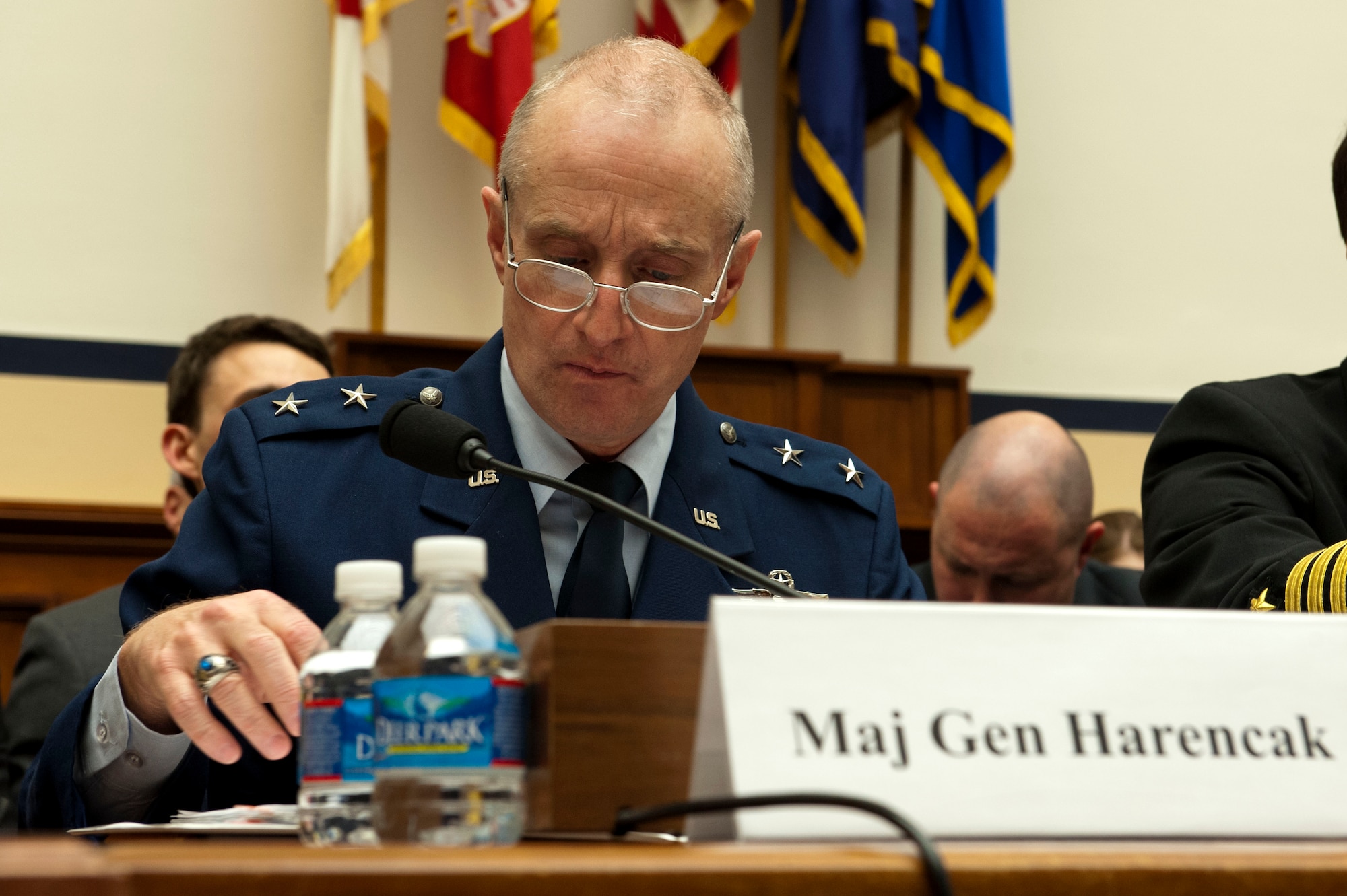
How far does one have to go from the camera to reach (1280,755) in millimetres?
778

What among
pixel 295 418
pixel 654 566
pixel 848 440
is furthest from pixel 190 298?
pixel 654 566

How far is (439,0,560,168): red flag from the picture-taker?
142 inches

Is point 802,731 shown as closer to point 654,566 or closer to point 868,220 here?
point 654,566

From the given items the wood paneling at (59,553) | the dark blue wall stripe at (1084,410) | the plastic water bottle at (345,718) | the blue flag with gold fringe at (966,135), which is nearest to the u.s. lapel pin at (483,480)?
the plastic water bottle at (345,718)

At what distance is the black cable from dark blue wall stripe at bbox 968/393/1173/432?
3.49 m

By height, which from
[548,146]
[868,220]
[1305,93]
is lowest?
[548,146]

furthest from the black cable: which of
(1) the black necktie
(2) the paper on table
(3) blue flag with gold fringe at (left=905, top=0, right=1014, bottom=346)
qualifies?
(3) blue flag with gold fringe at (left=905, top=0, right=1014, bottom=346)

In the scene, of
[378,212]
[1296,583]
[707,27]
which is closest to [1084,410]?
[707,27]

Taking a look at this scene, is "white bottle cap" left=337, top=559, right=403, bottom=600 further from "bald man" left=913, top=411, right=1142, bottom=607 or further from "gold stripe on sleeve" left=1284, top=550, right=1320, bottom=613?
"bald man" left=913, top=411, right=1142, bottom=607

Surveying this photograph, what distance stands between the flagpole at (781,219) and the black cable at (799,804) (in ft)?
10.7

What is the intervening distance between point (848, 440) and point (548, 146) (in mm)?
2570

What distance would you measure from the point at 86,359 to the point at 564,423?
2435 mm

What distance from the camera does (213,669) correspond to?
0.91 meters

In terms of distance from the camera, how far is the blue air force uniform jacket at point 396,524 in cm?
131
